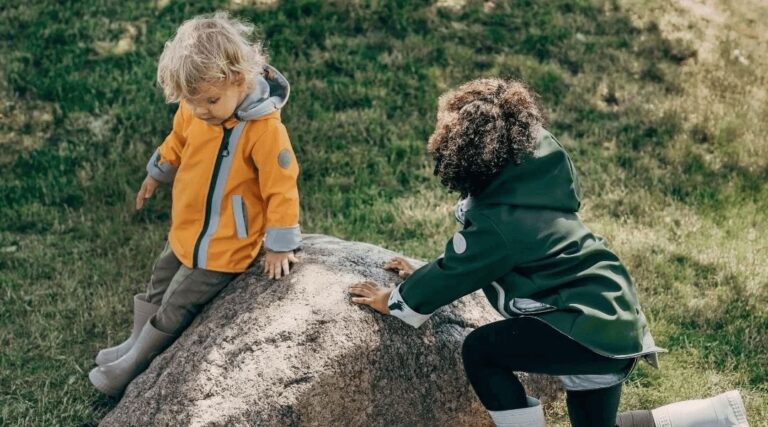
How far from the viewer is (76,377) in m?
4.53

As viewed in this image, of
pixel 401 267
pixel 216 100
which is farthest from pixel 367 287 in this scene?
pixel 216 100

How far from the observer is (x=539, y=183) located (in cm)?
331

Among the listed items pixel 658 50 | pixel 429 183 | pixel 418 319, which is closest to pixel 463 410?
pixel 418 319

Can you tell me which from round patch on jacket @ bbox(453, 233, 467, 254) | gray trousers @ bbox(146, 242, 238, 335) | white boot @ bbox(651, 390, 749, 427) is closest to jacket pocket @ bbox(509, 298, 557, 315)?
round patch on jacket @ bbox(453, 233, 467, 254)

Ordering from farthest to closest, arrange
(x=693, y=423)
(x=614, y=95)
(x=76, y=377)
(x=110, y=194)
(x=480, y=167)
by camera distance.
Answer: (x=614, y=95) < (x=110, y=194) < (x=76, y=377) < (x=693, y=423) < (x=480, y=167)

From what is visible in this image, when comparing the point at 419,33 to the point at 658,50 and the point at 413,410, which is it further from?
the point at 413,410

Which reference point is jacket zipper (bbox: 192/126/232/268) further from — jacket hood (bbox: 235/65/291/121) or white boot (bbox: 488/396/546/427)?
white boot (bbox: 488/396/546/427)

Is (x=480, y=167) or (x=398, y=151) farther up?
(x=480, y=167)

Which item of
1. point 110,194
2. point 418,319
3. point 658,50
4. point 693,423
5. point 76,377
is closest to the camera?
point 418,319

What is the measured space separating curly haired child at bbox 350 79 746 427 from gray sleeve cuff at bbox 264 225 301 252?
637 millimetres

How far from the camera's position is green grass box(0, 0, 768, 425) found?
4859mm

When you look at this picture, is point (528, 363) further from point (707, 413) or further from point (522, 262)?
point (707, 413)

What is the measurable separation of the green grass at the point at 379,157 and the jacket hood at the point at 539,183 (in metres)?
1.63

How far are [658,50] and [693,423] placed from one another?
5.02 metres
